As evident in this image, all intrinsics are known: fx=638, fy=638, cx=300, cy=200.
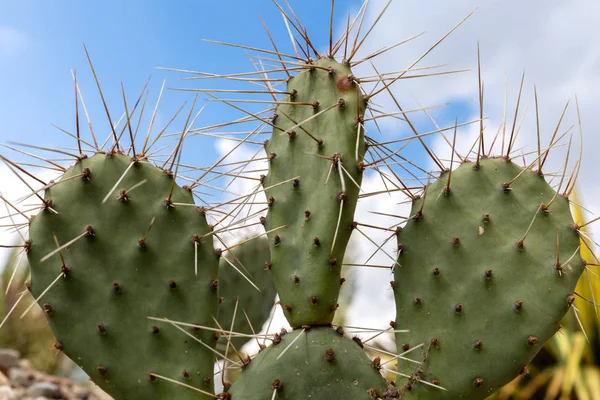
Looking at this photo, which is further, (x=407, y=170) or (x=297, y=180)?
(x=407, y=170)

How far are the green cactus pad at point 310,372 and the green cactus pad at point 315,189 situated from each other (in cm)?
7

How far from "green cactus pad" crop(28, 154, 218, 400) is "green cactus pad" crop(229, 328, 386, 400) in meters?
0.18

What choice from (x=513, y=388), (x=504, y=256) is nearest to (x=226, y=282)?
(x=504, y=256)

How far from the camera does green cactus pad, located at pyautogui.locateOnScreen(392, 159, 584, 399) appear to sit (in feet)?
4.40

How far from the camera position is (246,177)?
1.50 meters

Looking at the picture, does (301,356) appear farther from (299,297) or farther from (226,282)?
(226,282)

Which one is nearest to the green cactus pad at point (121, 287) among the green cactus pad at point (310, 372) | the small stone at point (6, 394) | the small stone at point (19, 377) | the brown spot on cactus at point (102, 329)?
the brown spot on cactus at point (102, 329)

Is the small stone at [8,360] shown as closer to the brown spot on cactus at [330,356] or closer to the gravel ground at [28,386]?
the gravel ground at [28,386]

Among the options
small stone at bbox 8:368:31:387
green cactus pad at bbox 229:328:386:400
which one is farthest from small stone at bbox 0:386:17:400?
green cactus pad at bbox 229:328:386:400

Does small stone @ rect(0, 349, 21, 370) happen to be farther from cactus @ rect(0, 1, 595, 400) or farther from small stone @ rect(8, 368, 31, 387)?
cactus @ rect(0, 1, 595, 400)

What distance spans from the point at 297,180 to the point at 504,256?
0.48 m

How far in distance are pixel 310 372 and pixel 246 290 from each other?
3.60 ft

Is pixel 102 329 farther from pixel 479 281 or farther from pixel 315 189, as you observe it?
pixel 479 281

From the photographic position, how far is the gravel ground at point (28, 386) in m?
5.73
